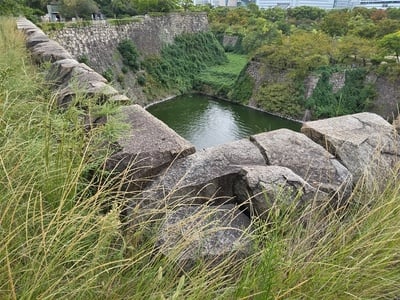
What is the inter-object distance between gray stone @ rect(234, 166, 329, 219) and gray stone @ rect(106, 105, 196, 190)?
313 millimetres

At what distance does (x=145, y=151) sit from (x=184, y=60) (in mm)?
21135

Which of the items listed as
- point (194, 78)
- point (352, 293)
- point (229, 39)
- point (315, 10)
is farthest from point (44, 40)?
point (315, 10)

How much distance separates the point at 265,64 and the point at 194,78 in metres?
4.79

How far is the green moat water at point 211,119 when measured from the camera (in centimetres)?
1425

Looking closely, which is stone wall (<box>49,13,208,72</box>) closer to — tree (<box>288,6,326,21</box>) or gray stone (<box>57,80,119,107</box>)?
gray stone (<box>57,80,119,107</box>)

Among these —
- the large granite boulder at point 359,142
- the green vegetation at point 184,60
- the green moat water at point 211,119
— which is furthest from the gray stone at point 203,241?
the green vegetation at point 184,60

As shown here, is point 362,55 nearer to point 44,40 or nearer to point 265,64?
point 265,64

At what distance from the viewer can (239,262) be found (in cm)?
109

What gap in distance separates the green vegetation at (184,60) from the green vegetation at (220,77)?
445 millimetres

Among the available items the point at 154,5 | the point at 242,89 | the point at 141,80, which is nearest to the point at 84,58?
the point at 141,80

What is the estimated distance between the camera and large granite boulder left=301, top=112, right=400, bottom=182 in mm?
1582

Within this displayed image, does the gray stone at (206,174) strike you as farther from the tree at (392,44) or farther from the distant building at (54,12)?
the distant building at (54,12)

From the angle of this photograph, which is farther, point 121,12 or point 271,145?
point 121,12

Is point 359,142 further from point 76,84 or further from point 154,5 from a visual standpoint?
point 154,5
